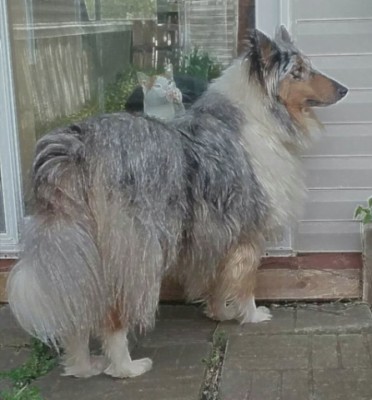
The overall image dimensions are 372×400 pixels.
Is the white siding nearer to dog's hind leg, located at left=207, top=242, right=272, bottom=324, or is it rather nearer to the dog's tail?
dog's hind leg, located at left=207, top=242, right=272, bottom=324

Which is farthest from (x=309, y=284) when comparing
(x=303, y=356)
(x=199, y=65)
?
(x=199, y=65)

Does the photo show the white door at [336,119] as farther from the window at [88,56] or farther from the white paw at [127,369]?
the white paw at [127,369]

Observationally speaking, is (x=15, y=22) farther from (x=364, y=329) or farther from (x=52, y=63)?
(x=364, y=329)

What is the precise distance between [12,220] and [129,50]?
1.19m

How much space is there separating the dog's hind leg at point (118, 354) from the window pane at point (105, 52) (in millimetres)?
1309

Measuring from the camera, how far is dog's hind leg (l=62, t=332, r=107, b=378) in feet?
12.9

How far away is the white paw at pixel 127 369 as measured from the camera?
393 centimetres

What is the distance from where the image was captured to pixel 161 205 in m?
3.89

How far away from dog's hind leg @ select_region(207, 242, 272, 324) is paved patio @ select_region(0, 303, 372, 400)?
0.06 meters

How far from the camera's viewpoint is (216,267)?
432 cm

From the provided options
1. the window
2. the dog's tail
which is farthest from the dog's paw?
the window

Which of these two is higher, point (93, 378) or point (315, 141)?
point (315, 141)

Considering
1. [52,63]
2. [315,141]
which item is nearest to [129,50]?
[52,63]

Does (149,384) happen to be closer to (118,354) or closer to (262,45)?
(118,354)
